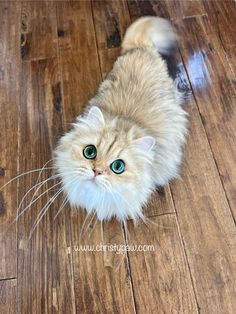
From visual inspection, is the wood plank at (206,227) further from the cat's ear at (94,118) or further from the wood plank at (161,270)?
the cat's ear at (94,118)

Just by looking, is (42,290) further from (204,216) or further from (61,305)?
(204,216)

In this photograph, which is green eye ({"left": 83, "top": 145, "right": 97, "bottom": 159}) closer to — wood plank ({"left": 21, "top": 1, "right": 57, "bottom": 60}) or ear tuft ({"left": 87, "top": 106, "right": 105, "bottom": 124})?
ear tuft ({"left": 87, "top": 106, "right": 105, "bottom": 124})

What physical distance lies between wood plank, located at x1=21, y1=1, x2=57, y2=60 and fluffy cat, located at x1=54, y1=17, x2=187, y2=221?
1.52 ft

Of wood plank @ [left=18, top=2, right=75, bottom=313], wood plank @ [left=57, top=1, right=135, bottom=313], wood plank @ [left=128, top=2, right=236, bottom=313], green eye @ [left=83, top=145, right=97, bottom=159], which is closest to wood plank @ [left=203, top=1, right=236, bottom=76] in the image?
wood plank @ [left=128, top=2, right=236, bottom=313]

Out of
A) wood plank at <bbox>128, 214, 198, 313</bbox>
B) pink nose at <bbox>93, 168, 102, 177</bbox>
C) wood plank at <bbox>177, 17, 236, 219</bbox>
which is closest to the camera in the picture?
pink nose at <bbox>93, 168, 102, 177</bbox>

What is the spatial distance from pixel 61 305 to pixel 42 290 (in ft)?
0.28

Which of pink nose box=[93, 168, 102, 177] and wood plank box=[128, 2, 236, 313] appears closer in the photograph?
pink nose box=[93, 168, 102, 177]

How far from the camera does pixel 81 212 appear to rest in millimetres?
1343

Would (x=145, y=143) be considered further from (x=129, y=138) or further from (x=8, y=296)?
(x=8, y=296)

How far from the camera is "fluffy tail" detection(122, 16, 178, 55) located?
4.86 ft

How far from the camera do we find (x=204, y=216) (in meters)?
1.32


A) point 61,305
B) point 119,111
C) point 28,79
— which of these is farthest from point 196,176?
point 28,79

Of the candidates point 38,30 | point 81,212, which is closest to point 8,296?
point 81,212

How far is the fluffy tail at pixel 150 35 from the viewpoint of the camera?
148cm
